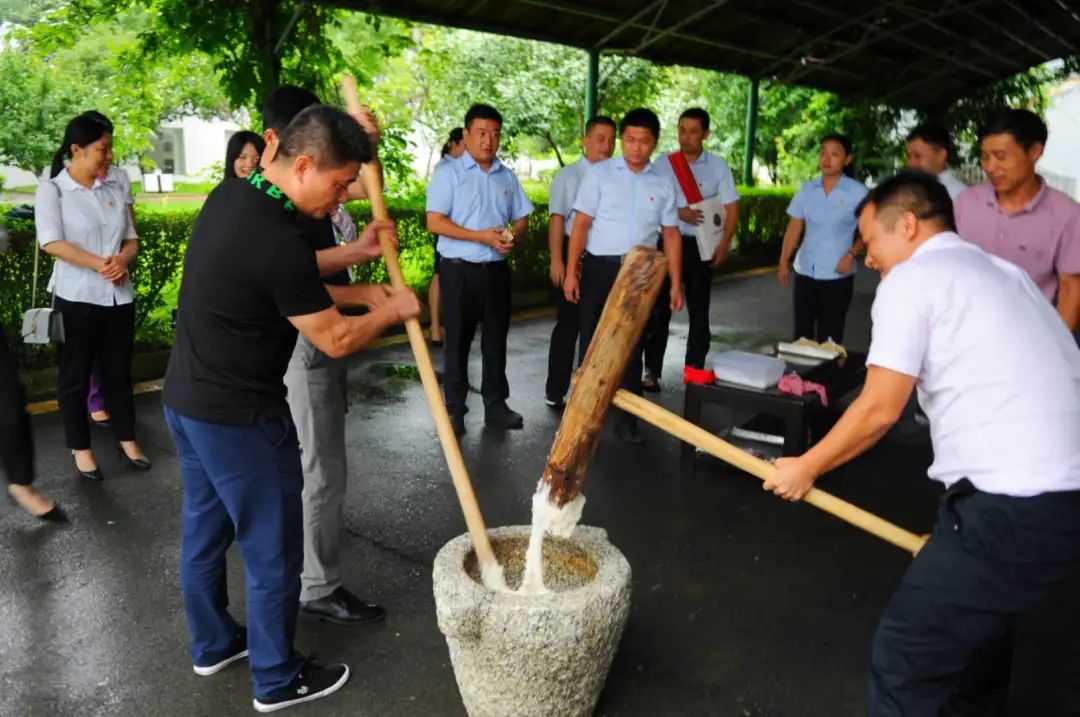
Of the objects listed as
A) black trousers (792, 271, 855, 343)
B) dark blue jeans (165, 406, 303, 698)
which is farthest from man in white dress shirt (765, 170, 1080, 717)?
black trousers (792, 271, 855, 343)

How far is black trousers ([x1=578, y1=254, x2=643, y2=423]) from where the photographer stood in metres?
5.42

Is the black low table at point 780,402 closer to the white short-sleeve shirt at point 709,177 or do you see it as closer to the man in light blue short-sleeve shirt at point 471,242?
the man in light blue short-sleeve shirt at point 471,242

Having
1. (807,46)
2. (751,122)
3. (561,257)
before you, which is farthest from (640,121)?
(751,122)

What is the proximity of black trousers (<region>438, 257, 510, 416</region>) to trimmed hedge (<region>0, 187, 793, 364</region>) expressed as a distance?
2.38 metres

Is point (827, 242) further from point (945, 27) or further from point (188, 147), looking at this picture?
point (188, 147)

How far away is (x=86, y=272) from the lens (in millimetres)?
4473

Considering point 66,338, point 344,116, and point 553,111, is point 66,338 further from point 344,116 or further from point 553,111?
point 553,111

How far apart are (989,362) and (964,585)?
1.69 ft

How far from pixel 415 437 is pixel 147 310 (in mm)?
2635

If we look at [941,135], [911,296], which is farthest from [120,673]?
[941,135]

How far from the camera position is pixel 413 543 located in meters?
4.00

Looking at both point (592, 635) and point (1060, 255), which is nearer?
point (592, 635)

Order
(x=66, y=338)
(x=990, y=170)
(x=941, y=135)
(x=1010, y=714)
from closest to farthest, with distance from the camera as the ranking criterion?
(x=1010, y=714) → (x=990, y=170) → (x=66, y=338) → (x=941, y=135)

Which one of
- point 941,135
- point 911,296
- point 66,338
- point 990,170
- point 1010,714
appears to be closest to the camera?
point 911,296
